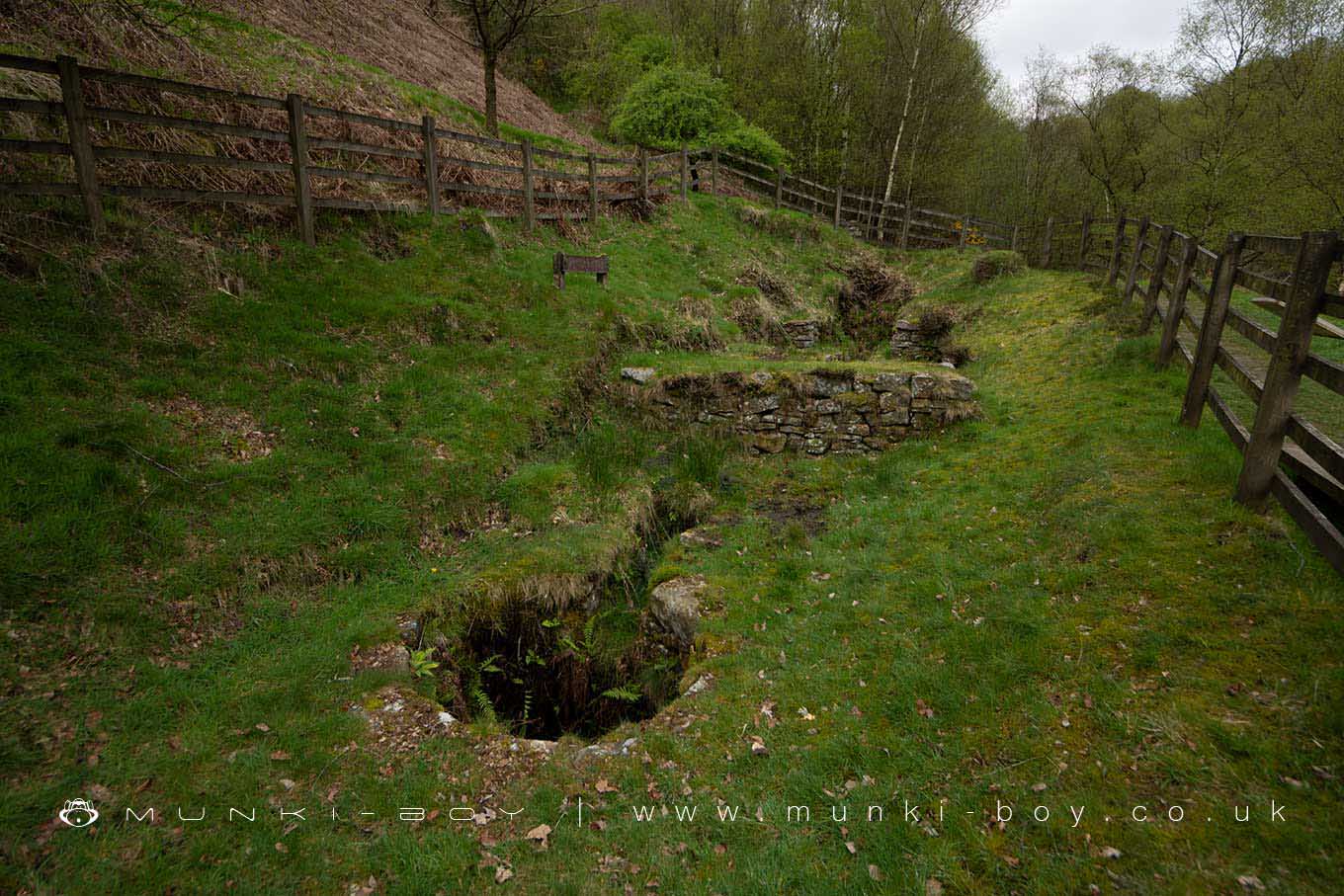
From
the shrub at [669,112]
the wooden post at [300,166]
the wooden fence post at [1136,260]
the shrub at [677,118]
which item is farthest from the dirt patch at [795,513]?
the shrub at [669,112]

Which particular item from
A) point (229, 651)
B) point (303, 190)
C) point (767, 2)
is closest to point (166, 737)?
point (229, 651)

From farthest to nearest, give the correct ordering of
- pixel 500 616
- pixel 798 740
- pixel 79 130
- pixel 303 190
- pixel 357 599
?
1. pixel 303 190
2. pixel 79 130
3. pixel 500 616
4. pixel 357 599
5. pixel 798 740

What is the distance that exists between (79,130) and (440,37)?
75.8ft

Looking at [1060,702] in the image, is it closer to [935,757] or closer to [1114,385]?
[935,757]

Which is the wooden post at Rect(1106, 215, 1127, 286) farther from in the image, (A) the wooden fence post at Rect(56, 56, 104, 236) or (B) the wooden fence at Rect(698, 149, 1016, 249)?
(A) the wooden fence post at Rect(56, 56, 104, 236)

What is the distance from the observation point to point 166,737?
398cm

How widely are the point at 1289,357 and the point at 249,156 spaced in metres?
12.7

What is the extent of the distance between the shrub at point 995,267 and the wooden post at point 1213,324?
1294 cm

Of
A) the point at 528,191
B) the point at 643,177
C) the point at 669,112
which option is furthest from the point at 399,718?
the point at 669,112

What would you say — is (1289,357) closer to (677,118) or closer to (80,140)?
(80,140)

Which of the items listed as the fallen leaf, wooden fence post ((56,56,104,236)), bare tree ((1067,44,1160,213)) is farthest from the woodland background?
the fallen leaf

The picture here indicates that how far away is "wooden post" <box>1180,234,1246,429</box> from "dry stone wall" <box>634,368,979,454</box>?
12.1ft

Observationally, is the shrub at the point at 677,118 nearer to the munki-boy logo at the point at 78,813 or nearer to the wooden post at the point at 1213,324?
the wooden post at the point at 1213,324

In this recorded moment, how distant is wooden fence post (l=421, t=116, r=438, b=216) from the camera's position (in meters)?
10.4
